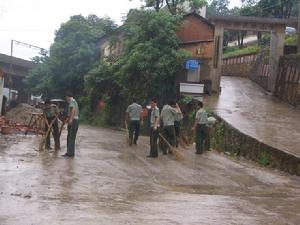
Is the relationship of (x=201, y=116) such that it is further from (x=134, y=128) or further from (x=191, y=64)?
(x=191, y=64)

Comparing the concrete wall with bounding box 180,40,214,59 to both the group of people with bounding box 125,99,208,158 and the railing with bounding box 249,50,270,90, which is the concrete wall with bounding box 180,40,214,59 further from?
the group of people with bounding box 125,99,208,158

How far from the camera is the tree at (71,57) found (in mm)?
46719

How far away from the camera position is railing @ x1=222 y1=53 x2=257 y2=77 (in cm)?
3967

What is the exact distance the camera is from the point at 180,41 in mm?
30906

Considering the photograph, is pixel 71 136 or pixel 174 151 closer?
pixel 71 136

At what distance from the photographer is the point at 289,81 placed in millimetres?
29062

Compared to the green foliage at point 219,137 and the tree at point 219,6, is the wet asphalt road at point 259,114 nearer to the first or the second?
the green foliage at point 219,137

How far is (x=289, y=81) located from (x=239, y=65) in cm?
1343

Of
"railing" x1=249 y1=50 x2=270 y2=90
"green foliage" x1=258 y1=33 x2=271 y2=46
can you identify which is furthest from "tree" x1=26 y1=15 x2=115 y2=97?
"green foliage" x1=258 y1=33 x2=271 y2=46

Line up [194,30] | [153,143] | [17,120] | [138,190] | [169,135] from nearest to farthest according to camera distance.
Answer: [138,190]
[153,143]
[169,135]
[194,30]
[17,120]

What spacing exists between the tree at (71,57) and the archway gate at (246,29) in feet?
51.9

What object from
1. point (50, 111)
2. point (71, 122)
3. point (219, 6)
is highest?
point (219, 6)

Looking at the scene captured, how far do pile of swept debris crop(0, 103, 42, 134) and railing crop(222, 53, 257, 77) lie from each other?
16.2 metres

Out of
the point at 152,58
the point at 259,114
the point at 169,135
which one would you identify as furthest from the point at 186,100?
the point at 169,135
